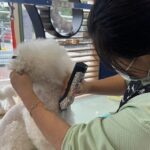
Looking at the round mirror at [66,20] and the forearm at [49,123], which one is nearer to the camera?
the forearm at [49,123]

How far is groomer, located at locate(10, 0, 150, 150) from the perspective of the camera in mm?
452

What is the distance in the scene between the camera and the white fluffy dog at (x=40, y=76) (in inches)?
24.4

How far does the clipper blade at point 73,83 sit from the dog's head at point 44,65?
0.02 m

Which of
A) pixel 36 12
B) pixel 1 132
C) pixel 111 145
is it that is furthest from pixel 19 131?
pixel 36 12

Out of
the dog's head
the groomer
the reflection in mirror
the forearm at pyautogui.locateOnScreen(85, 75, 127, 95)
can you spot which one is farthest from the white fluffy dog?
the reflection in mirror

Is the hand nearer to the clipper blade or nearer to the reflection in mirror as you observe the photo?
the clipper blade

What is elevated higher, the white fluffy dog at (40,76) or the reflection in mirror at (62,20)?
the reflection in mirror at (62,20)

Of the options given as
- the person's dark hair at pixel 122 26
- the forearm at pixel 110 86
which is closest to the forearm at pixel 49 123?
the person's dark hair at pixel 122 26

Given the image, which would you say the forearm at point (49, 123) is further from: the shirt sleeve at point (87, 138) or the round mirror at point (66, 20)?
the round mirror at point (66, 20)

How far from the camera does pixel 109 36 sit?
47 cm

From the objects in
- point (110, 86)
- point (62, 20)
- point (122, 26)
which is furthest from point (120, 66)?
point (62, 20)

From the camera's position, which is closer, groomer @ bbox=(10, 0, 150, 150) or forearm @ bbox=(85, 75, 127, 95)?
groomer @ bbox=(10, 0, 150, 150)

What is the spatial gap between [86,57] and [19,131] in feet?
3.89

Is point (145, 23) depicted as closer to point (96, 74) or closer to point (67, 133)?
point (67, 133)
